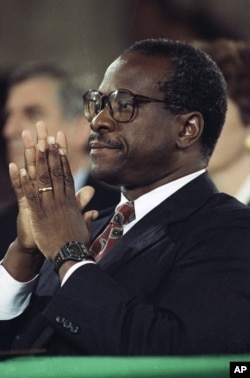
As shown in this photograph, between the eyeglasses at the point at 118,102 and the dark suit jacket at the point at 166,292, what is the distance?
23 cm

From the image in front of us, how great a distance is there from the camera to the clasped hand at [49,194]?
5.17ft

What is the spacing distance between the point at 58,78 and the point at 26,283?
661mm

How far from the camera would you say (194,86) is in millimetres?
1786

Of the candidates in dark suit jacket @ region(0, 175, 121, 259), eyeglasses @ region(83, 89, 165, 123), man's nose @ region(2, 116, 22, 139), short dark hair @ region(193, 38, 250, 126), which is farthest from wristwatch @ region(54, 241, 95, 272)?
short dark hair @ region(193, 38, 250, 126)

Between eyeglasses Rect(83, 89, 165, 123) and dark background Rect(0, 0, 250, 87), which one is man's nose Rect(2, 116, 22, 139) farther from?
eyeglasses Rect(83, 89, 165, 123)

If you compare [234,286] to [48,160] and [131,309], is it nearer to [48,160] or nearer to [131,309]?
[131,309]

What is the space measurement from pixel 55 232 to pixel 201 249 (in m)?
0.31

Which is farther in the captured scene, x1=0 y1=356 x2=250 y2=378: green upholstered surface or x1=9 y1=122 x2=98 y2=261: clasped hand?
x1=9 y1=122 x2=98 y2=261: clasped hand

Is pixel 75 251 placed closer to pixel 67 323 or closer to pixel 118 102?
pixel 67 323

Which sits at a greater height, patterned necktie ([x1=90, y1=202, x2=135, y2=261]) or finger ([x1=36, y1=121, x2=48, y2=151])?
finger ([x1=36, y1=121, x2=48, y2=151])

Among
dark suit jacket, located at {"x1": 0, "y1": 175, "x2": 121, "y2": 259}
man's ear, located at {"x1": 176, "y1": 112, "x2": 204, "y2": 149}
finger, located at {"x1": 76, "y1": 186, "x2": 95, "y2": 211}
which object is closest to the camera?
finger, located at {"x1": 76, "y1": 186, "x2": 95, "y2": 211}

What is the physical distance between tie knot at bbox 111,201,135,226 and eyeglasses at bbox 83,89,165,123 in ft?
0.68

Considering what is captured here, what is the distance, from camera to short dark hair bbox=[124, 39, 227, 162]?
5.80ft

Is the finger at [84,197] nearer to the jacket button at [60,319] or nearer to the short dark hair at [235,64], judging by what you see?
the jacket button at [60,319]
